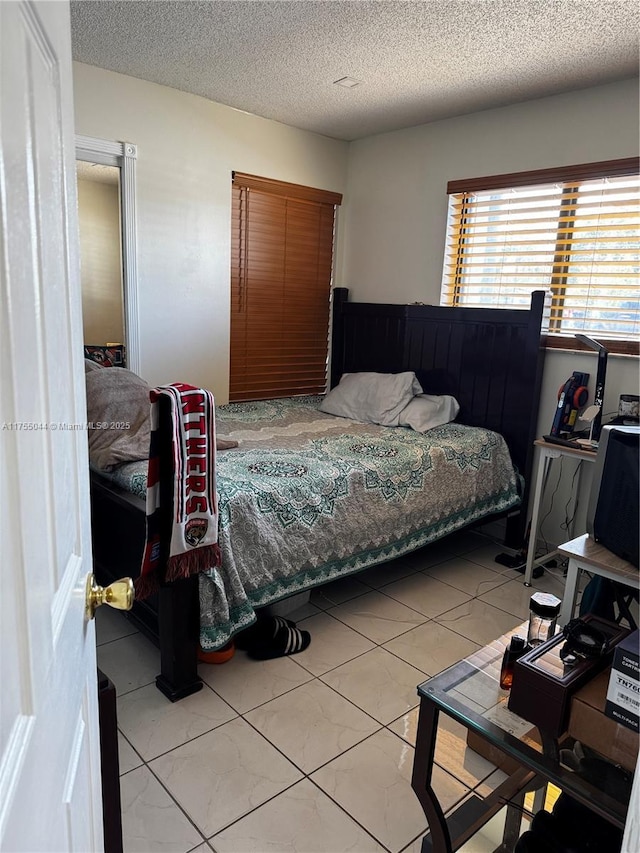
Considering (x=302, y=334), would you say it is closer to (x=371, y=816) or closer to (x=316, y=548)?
(x=316, y=548)

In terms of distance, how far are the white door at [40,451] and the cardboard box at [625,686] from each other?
0.96 metres

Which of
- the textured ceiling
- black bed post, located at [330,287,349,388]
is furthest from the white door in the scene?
black bed post, located at [330,287,349,388]

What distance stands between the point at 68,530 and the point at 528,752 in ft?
3.52

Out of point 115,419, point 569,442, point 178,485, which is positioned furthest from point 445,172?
point 178,485

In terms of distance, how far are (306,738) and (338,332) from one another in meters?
2.93

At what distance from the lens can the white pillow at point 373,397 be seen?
3.56m

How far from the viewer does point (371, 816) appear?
5.34 ft

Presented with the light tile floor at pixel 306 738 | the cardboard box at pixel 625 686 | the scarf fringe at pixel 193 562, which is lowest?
the light tile floor at pixel 306 738

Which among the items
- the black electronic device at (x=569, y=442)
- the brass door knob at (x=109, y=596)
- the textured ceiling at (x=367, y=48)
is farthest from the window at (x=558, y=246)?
the brass door knob at (x=109, y=596)

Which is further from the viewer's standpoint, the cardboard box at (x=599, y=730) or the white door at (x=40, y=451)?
the cardboard box at (x=599, y=730)

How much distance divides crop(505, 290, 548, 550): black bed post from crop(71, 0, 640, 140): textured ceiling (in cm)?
109

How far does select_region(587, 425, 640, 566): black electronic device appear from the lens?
1.64m

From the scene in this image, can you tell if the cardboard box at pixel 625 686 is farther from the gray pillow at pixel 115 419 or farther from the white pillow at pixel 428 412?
the white pillow at pixel 428 412

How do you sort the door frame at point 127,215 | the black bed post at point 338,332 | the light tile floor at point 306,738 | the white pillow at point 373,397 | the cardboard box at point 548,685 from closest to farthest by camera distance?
the cardboard box at point 548,685, the light tile floor at point 306,738, the door frame at point 127,215, the white pillow at point 373,397, the black bed post at point 338,332
